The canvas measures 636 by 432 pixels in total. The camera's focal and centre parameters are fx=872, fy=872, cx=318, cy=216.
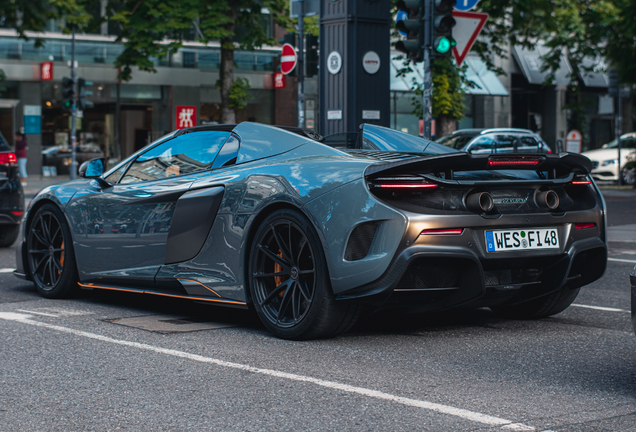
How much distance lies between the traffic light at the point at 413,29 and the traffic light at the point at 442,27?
6.5 inches

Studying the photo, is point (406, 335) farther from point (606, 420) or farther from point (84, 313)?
point (84, 313)

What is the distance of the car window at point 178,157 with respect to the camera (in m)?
5.81

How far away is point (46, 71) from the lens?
101 feet

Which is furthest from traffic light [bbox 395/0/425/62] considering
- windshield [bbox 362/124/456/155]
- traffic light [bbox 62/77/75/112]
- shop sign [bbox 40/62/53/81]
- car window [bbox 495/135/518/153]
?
shop sign [bbox 40/62/53/81]

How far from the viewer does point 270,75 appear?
1385 inches

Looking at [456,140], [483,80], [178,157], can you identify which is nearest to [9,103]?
[456,140]

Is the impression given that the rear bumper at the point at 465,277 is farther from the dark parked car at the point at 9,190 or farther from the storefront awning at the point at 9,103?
the storefront awning at the point at 9,103

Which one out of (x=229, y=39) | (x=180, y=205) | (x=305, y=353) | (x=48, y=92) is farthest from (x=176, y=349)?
(x=48, y=92)

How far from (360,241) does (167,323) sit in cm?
172

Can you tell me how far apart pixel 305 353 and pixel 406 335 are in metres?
0.82

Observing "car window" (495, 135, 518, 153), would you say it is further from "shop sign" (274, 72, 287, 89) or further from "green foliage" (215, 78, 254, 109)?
"shop sign" (274, 72, 287, 89)

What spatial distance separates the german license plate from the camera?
471 centimetres

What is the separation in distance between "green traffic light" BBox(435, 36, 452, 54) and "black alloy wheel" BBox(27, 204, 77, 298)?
5.55 metres

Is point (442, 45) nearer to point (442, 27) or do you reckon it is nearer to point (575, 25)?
point (442, 27)
